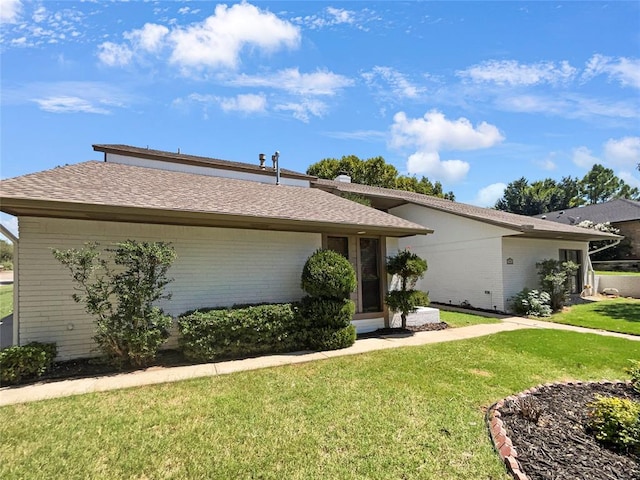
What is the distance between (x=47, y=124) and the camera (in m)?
9.18

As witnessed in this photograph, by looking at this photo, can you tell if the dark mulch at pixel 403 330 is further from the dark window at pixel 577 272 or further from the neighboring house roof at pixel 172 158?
the dark window at pixel 577 272

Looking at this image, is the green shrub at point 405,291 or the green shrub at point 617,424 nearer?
the green shrub at point 617,424

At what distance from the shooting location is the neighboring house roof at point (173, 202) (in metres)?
5.63

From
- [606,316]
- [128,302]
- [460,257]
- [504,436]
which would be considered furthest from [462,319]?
[128,302]

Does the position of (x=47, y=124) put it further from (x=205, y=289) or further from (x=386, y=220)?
(x=386, y=220)

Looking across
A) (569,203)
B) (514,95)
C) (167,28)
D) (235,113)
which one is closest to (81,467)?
(167,28)

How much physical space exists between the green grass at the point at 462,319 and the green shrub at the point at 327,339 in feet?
14.0

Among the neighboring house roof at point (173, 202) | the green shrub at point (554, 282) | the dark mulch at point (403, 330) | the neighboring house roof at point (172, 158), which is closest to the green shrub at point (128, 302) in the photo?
the neighboring house roof at point (173, 202)

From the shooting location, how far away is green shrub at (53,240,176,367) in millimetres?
5715

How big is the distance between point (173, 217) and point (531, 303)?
1220 centimetres

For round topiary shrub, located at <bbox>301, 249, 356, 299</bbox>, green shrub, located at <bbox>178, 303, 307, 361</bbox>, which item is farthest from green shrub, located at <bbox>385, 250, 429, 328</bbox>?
green shrub, located at <bbox>178, 303, 307, 361</bbox>

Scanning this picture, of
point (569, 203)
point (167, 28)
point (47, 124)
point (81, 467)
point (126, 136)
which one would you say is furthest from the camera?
point (569, 203)

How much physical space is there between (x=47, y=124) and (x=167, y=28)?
4.41 metres

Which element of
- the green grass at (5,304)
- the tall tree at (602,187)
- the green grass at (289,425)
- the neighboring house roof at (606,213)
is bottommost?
the green grass at (5,304)
